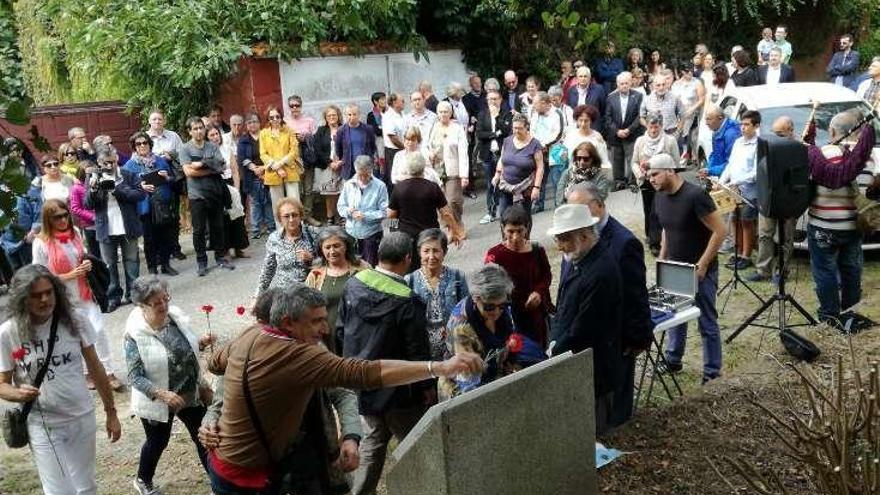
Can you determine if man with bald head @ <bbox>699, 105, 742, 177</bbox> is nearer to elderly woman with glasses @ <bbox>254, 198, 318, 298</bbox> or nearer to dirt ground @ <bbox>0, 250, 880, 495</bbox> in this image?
dirt ground @ <bbox>0, 250, 880, 495</bbox>

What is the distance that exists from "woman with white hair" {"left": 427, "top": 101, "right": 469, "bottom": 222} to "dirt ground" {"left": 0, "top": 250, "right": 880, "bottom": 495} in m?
4.47

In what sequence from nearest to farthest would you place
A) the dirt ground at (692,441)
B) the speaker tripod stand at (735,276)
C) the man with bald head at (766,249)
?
the dirt ground at (692,441) → the speaker tripod stand at (735,276) → the man with bald head at (766,249)

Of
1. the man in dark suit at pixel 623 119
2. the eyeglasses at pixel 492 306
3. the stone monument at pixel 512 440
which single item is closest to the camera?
the stone monument at pixel 512 440

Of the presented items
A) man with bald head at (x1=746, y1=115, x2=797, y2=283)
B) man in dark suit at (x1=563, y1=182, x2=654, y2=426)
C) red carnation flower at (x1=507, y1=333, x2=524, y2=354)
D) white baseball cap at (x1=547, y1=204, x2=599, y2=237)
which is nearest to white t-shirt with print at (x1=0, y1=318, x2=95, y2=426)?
red carnation flower at (x1=507, y1=333, x2=524, y2=354)

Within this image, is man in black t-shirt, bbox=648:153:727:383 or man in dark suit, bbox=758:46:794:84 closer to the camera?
man in black t-shirt, bbox=648:153:727:383

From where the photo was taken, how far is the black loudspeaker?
7.90 metres

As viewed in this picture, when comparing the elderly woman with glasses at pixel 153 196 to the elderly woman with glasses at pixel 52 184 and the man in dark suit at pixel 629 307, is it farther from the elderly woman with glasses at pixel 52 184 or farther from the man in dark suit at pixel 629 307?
the man in dark suit at pixel 629 307

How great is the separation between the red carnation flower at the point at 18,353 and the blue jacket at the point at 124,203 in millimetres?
5553

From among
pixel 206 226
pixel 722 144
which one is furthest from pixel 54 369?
pixel 722 144

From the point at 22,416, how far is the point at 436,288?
2670mm

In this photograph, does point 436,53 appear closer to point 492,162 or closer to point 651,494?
point 492,162

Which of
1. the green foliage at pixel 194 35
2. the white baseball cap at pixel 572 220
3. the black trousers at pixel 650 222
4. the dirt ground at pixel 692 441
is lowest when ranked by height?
the dirt ground at pixel 692 441

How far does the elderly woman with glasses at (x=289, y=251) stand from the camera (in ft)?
24.9

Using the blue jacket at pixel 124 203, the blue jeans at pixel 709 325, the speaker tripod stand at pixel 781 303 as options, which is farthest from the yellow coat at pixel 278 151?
the blue jeans at pixel 709 325
